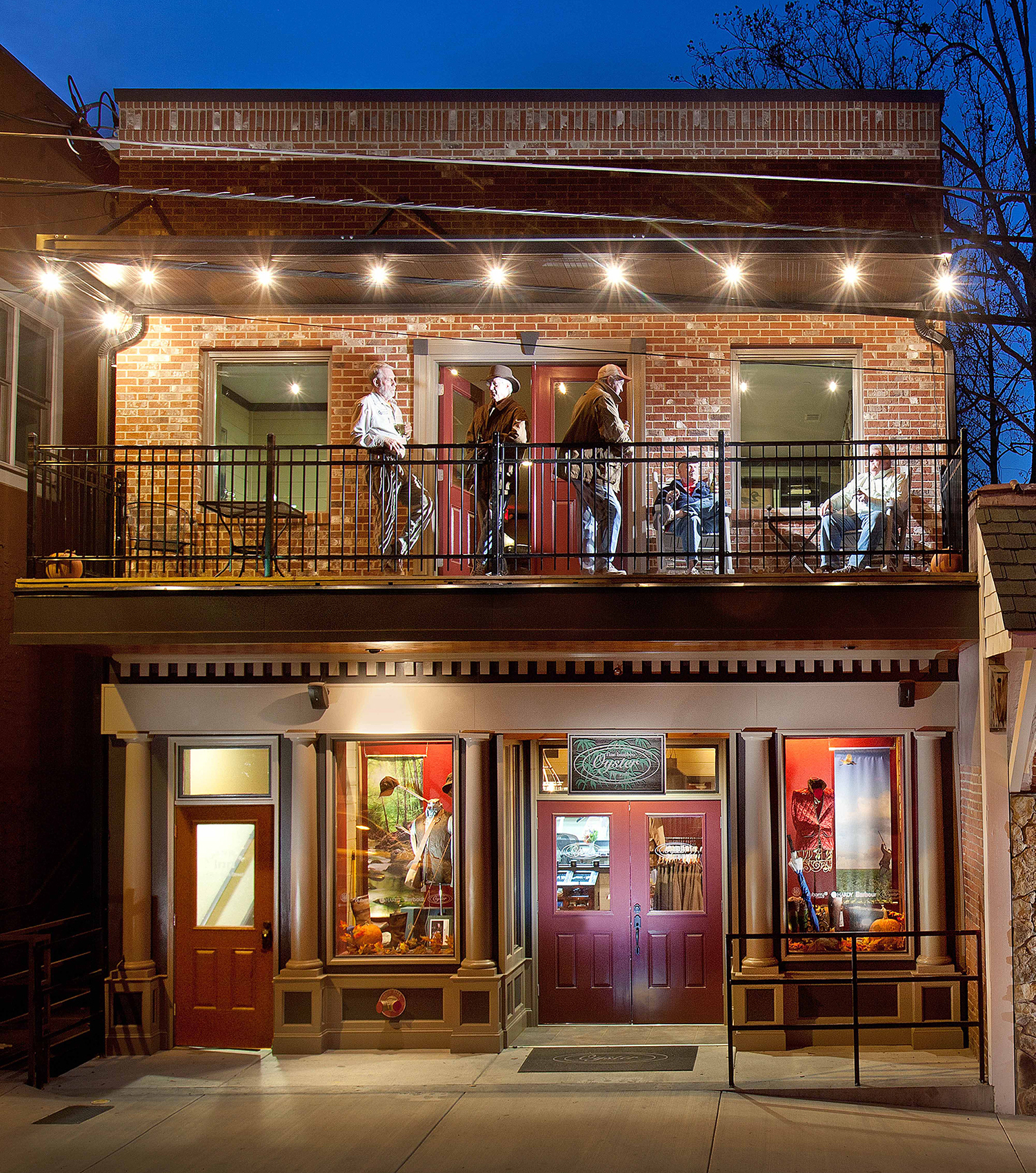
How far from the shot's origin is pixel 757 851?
9992 millimetres

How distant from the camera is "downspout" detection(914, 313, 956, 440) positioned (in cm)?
1055

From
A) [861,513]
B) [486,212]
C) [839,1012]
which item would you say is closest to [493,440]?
[486,212]

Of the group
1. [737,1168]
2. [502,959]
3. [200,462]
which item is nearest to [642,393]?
[200,462]

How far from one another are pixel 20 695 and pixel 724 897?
7390mm

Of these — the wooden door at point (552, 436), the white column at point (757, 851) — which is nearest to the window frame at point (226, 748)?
the wooden door at point (552, 436)

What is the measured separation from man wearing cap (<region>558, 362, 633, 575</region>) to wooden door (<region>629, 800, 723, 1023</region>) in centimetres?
288

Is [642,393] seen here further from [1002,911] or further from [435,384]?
[1002,911]

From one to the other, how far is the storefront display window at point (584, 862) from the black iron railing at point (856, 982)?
4.62ft

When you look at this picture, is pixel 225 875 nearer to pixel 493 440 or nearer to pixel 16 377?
pixel 493 440

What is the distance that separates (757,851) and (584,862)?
1.81 meters

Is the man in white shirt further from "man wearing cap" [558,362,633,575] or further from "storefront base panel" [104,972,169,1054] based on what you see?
"storefront base panel" [104,972,169,1054]

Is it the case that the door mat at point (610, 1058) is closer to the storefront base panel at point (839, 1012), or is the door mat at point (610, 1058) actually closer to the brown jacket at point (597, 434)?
the storefront base panel at point (839, 1012)

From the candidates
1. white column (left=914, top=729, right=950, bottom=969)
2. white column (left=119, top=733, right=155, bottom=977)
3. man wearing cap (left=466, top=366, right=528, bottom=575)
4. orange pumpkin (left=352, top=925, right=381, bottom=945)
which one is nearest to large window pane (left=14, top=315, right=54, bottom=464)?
white column (left=119, top=733, right=155, bottom=977)

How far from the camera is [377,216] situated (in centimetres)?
1094
